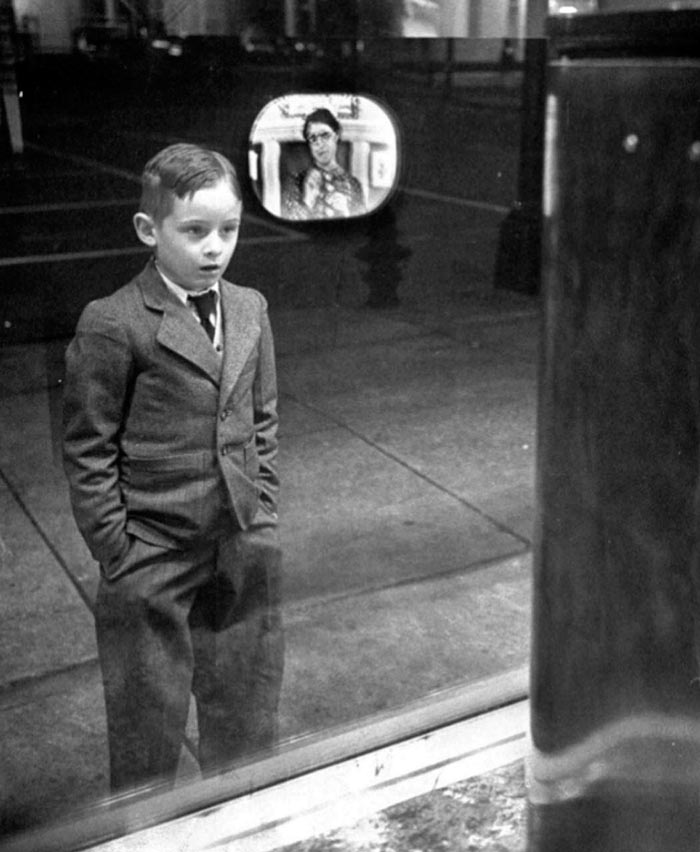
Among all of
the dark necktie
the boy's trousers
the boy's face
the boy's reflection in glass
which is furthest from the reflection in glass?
the boy's trousers

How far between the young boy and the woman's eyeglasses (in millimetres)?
203

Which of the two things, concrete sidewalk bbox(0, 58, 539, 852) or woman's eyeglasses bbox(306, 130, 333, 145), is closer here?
concrete sidewalk bbox(0, 58, 539, 852)

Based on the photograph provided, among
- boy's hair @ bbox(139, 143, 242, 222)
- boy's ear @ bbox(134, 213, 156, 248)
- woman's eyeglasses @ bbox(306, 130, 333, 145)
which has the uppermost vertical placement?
woman's eyeglasses @ bbox(306, 130, 333, 145)

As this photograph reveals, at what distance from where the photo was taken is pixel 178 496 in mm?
2428

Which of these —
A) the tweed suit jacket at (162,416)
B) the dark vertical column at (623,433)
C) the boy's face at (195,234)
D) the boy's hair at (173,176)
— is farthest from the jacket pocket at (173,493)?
the dark vertical column at (623,433)

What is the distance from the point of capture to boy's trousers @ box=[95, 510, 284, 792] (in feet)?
8.31

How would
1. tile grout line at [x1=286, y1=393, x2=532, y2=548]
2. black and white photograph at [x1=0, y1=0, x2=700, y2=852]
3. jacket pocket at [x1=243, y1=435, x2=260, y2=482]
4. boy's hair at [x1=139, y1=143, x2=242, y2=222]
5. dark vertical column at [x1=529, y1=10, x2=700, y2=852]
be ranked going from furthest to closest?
tile grout line at [x1=286, y1=393, x2=532, y2=548]
jacket pocket at [x1=243, y1=435, x2=260, y2=482]
boy's hair at [x1=139, y1=143, x2=242, y2=222]
black and white photograph at [x1=0, y1=0, x2=700, y2=852]
dark vertical column at [x1=529, y1=10, x2=700, y2=852]

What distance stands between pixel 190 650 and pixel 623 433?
→ 5.42 ft

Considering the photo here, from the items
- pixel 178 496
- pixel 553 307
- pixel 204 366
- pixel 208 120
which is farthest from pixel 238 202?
pixel 553 307

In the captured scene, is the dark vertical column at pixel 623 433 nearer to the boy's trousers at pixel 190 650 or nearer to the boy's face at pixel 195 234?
the boy's face at pixel 195 234

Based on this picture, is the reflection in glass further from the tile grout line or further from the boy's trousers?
the boy's trousers

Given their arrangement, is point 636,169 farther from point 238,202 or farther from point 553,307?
point 238,202

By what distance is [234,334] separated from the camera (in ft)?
7.94

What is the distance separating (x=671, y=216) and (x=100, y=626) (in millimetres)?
1825
